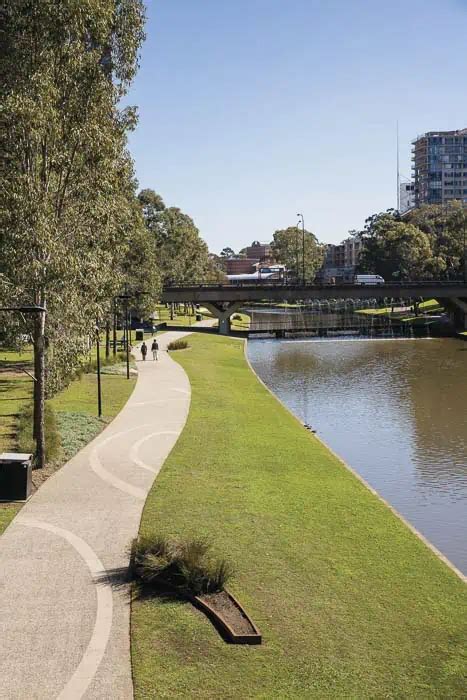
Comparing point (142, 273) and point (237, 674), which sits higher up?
point (142, 273)

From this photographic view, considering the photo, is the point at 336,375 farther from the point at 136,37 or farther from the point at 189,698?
the point at 189,698

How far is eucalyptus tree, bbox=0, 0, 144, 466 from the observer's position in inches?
870

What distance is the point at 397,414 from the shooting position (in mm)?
39469

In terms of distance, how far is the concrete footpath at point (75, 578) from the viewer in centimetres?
1117

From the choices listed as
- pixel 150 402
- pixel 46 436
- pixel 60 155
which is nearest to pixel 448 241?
pixel 150 402

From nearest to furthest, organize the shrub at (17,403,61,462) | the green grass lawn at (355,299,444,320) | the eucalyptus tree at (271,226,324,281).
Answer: the shrub at (17,403,61,462) < the green grass lawn at (355,299,444,320) < the eucalyptus tree at (271,226,324,281)

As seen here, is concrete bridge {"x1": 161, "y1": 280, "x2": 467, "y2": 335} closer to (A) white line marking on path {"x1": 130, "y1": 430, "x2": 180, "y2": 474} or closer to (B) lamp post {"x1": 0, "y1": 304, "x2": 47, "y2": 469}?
(A) white line marking on path {"x1": 130, "y1": 430, "x2": 180, "y2": 474}

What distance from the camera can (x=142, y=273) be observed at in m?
60.4

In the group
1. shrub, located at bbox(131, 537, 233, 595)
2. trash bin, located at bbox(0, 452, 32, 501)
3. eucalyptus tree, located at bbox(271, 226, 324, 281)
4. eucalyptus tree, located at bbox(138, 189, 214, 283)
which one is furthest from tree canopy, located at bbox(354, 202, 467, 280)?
shrub, located at bbox(131, 537, 233, 595)

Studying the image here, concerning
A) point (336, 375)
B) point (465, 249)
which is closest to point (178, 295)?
point (336, 375)

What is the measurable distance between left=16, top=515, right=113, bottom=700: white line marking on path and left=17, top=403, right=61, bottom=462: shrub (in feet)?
21.1

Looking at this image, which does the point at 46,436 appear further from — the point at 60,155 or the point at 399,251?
the point at 399,251

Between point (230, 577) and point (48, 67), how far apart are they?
15.9 meters

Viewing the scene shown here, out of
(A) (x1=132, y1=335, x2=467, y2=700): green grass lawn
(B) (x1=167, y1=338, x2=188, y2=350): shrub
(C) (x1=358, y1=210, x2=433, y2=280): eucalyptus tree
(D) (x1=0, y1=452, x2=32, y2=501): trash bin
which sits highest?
(C) (x1=358, y1=210, x2=433, y2=280): eucalyptus tree
